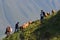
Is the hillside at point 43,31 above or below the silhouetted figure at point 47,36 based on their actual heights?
above

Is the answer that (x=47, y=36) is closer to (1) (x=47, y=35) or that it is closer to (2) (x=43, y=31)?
(1) (x=47, y=35)

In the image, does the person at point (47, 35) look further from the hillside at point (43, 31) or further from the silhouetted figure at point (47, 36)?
the hillside at point (43, 31)

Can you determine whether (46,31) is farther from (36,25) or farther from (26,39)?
(36,25)

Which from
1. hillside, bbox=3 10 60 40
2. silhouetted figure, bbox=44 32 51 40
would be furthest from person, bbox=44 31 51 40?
hillside, bbox=3 10 60 40

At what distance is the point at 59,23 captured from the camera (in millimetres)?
29438

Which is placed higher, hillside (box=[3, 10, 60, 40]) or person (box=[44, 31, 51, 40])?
hillside (box=[3, 10, 60, 40])

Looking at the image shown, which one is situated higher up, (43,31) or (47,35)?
(43,31)

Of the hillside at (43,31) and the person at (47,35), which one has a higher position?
the hillside at (43,31)

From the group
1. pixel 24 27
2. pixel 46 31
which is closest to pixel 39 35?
pixel 46 31

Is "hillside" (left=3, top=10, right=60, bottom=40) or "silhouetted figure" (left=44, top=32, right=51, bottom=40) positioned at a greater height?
"hillside" (left=3, top=10, right=60, bottom=40)

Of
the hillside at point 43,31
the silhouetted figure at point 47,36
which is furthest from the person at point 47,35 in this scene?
the hillside at point 43,31

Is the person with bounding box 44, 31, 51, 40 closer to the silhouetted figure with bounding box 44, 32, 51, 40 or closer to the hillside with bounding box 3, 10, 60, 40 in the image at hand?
the silhouetted figure with bounding box 44, 32, 51, 40

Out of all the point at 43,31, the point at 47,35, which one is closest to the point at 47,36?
the point at 47,35

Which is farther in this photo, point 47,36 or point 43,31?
point 43,31
